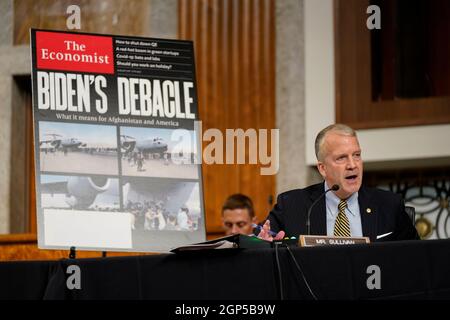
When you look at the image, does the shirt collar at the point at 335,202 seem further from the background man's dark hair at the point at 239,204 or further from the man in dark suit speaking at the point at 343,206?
the background man's dark hair at the point at 239,204

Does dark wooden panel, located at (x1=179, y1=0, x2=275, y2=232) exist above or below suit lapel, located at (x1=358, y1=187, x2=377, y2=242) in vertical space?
above

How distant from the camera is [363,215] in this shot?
488 centimetres

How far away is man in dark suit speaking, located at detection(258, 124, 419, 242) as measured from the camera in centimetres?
483

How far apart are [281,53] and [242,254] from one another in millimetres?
3786

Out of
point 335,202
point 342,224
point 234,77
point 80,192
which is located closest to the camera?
point 342,224

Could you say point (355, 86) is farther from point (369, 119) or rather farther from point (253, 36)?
point (253, 36)

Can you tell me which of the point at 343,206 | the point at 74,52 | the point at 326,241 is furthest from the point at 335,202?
the point at 74,52

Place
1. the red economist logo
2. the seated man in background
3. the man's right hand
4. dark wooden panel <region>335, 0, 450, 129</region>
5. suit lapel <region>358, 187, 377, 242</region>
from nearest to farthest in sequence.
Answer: the man's right hand → suit lapel <region>358, 187, 377, 242</region> → the red economist logo → the seated man in background → dark wooden panel <region>335, 0, 450, 129</region>

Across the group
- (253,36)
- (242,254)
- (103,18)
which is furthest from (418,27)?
(242,254)

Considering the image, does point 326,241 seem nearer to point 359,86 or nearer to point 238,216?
point 238,216

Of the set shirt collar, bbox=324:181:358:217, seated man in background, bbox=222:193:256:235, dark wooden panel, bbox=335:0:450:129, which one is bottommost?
seated man in background, bbox=222:193:256:235

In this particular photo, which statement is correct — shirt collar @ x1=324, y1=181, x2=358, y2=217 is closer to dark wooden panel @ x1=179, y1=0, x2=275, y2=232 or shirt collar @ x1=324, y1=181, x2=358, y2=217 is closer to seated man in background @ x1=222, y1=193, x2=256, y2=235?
seated man in background @ x1=222, y1=193, x2=256, y2=235

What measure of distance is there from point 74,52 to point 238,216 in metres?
1.76

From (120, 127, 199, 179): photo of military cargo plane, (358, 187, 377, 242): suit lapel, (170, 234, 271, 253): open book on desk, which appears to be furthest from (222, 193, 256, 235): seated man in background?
(170, 234, 271, 253): open book on desk
